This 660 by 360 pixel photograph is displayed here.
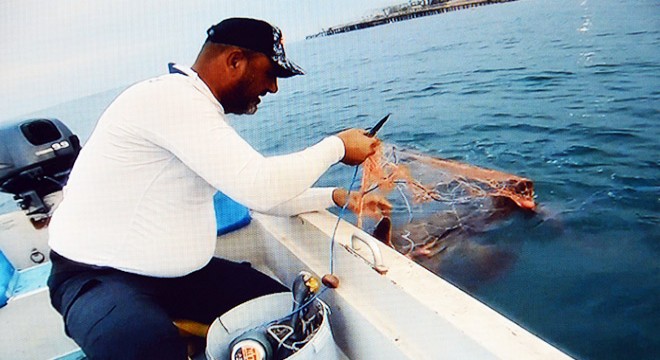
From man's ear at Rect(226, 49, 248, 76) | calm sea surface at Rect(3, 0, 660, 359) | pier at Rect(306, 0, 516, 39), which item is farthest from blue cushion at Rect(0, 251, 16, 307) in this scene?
pier at Rect(306, 0, 516, 39)

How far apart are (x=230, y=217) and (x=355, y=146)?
2.52 feet

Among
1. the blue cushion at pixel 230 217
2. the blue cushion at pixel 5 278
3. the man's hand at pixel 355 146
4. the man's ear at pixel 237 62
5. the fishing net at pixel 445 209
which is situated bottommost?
the fishing net at pixel 445 209

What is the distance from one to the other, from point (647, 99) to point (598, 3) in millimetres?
1884

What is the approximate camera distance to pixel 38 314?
147 cm

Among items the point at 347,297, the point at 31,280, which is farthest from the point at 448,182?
the point at 31,280

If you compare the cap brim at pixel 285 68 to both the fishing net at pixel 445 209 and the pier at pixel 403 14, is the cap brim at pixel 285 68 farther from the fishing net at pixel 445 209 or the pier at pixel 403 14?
the pier at pixel 403 14

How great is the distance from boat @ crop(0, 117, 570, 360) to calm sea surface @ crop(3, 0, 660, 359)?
0.52m

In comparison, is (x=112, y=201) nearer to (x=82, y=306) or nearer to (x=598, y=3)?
(x=82, y=306)

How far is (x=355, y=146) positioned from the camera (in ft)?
3.70

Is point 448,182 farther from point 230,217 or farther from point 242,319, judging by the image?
point 242,319

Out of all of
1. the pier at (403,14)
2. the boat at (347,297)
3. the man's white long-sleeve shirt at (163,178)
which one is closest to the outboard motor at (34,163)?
the boat at (347,297)

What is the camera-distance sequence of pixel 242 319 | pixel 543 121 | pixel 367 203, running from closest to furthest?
pixel 242 319, pixel 367 203, pixel 543 121

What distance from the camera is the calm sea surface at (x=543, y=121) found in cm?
141

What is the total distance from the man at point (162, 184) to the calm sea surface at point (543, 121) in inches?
29.2
